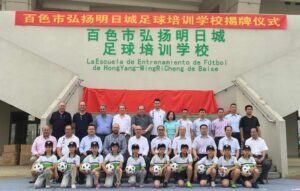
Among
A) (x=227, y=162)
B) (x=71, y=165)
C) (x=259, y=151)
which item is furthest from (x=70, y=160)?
(x=259, y=151)

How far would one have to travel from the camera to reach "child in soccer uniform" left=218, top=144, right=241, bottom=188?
8.73m

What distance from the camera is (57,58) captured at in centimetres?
1283

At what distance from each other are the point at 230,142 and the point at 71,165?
12.1ft

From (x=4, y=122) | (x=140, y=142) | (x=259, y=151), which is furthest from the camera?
(x=4, y=122)

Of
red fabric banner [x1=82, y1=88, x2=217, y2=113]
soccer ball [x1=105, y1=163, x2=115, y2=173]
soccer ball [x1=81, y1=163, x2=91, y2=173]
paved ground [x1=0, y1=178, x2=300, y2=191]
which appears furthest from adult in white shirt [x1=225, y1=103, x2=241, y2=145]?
soccer ball [x1=81, y1=163, x2=91, y2=173]

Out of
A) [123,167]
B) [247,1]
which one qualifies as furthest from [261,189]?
[247,1]

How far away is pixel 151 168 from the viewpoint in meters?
8.78

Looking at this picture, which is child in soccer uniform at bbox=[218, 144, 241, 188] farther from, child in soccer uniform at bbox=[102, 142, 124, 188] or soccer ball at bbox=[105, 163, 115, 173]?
soccer ball at bbox=[105, 163, 115, 173]

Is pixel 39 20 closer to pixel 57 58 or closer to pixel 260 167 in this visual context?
Result: pixel 57 58

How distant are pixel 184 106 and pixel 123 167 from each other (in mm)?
3810

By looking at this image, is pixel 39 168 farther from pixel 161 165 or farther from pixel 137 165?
pixel 161 165

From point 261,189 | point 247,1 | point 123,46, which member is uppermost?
point 247,1

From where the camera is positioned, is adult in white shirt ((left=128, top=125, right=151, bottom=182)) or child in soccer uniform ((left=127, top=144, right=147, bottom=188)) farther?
adult in white shirt ((left=128, top=125, right=151, bottom=182))

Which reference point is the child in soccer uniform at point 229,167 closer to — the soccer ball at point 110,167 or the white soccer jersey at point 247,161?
the white soccer jersey at point 247,161
